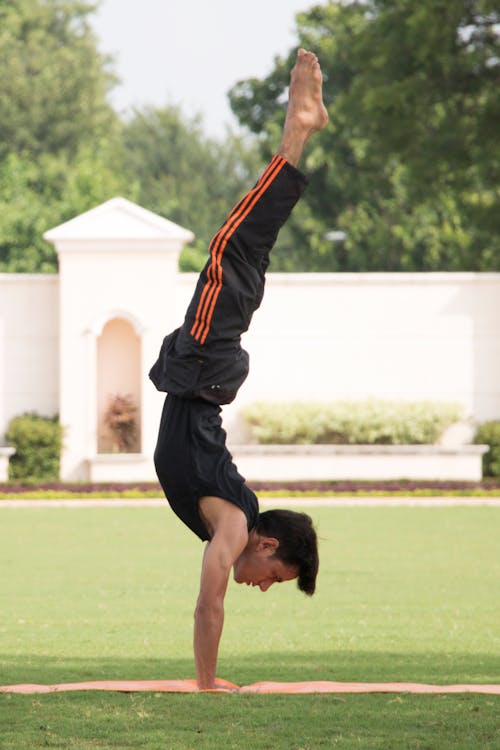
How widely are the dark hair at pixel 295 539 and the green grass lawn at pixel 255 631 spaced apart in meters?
0.53

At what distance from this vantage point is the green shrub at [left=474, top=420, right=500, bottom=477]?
A: 2525 cm

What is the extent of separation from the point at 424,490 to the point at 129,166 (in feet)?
134

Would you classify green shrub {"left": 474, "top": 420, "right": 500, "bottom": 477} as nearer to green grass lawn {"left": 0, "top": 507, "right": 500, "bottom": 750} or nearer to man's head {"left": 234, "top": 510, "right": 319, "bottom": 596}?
green grass lawn {"left": 0, "top": 507, "right": 500, "bottom": 750}

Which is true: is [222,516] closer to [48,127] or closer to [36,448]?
[36,448]

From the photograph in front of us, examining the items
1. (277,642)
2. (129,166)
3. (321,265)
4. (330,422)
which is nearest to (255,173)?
(129,166)

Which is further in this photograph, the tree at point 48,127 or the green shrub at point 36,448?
the tree at point 48,127

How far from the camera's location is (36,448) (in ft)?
82.4

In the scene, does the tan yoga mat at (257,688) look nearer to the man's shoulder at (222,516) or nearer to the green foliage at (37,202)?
the man's shoulder at (222,516)

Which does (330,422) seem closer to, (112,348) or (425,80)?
(112,348)

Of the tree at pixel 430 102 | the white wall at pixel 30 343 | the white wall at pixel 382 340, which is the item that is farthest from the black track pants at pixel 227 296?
the tree at pixel 430 102

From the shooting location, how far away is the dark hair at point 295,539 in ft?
20.0

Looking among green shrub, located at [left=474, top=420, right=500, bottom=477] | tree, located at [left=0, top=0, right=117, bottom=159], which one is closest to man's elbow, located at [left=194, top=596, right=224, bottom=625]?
green shrub, located at [left=474, top=420, right=500, bottom=477]

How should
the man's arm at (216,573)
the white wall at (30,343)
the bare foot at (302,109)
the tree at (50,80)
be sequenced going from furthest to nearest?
the tree at (50,80) < the white wall at (30,343) < the bare foot at (302,109) < the man's arm at (216,573)

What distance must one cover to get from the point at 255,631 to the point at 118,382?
54.2 feet
